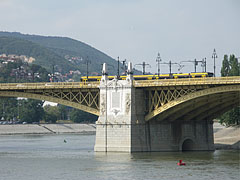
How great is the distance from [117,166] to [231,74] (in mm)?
66368

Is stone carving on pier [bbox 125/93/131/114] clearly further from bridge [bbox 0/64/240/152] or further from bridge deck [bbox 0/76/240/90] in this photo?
bridge deck [bbox 0/76/240/90]

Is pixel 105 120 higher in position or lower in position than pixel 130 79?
lower

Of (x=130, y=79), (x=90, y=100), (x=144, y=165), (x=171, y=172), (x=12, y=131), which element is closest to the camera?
(x=171, y=172)

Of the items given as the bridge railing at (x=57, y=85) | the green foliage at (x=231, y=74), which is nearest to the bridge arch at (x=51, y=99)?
the bridge railing at (x=57, y=85)

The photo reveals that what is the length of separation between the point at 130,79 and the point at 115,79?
267 cm

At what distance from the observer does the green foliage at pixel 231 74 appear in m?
142

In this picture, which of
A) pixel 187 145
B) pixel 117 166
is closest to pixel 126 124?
pixel 187 145

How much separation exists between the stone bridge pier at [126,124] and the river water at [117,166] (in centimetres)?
251

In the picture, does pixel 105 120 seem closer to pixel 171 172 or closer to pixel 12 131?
pixel 171 172

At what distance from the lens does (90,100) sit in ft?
366

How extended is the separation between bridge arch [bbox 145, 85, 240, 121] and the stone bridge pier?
6.32ft

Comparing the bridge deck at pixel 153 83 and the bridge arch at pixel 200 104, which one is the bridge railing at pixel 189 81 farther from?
the bridge arch at pixel 200 104

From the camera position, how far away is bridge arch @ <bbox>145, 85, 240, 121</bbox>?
9669 cm

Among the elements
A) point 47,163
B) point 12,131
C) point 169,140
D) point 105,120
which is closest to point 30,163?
point 47,163
